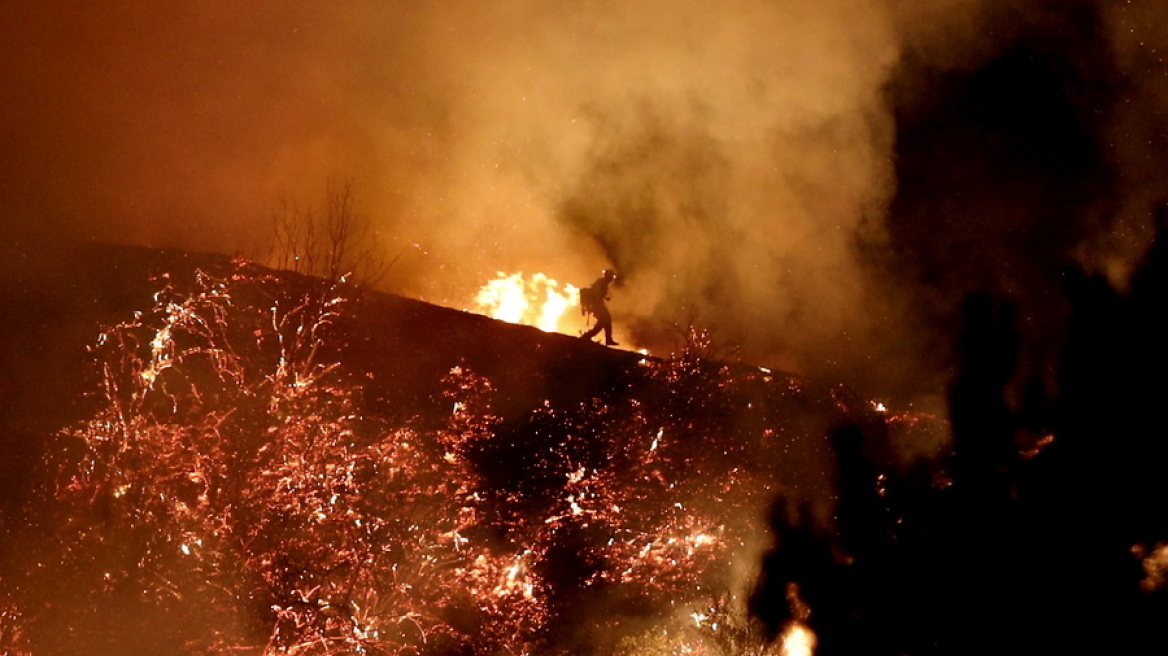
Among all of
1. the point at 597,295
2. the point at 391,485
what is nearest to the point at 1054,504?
the point at 597,295

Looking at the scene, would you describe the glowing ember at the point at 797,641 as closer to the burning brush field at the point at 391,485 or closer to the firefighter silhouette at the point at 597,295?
the burning brush field at the point at 391,485

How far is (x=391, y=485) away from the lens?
8266 millimetres

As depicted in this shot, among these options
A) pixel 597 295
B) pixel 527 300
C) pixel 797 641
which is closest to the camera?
pixel 797 641

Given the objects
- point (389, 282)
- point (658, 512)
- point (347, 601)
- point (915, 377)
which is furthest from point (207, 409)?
point (915, 377)

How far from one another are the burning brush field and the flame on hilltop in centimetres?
218

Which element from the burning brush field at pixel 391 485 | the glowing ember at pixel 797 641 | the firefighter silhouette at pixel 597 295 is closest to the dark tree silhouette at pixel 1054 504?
the glowing ember at pixel 797 641

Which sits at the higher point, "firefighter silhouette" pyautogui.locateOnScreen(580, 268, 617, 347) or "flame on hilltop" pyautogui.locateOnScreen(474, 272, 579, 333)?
"flame on hilltop" pyautogui.locateOnScreen(474, 272, 579, 333)

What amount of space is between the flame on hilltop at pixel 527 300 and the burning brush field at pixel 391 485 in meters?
2.18

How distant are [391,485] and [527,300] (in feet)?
13.4

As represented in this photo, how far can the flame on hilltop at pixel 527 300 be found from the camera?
11.4 m

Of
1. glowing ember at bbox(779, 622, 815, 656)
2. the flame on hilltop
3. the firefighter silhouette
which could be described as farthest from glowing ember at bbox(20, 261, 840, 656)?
the flame on hilltop

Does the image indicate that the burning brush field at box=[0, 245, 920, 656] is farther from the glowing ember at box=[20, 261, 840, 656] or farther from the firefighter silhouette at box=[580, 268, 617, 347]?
the firefighter silhouette at box=[580, 268, 617, 347]

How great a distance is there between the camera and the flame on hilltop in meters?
11.4

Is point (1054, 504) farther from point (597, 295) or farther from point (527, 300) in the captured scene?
point (527, 300)
